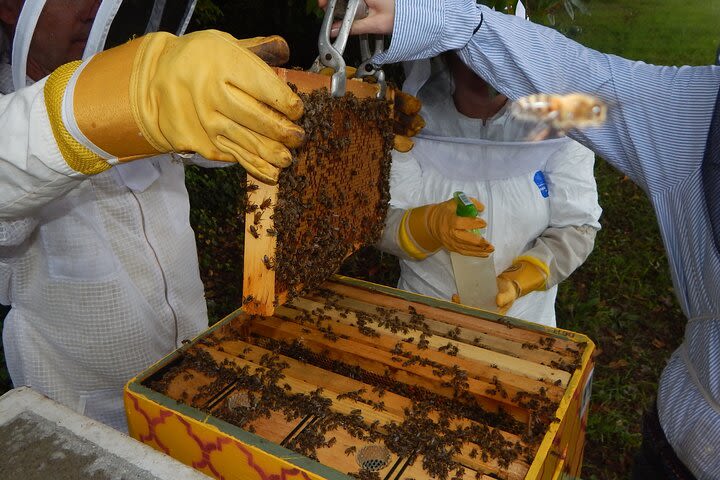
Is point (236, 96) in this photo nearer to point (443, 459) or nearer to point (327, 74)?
point (327, 74)

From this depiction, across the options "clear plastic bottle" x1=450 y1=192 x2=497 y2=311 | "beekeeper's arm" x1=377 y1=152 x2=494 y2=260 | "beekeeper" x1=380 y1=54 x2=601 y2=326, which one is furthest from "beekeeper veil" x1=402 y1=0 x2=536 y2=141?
"clear plastic bottle" x1=450 y1=192 x2=497 y2=311

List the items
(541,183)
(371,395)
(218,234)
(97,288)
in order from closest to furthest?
1. (371,395)
2. (97,288)
3. (541,183)
4. (218,234)

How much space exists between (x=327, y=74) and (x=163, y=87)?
1.88 feet

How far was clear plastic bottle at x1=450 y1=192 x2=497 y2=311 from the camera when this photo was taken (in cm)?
275

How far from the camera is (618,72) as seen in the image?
1.99 metres

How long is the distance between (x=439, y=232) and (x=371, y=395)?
1.20 metres

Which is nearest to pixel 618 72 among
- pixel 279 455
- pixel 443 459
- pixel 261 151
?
pixel 261 151

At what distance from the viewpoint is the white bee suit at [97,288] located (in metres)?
2.17

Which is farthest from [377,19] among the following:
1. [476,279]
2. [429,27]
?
[476,279]

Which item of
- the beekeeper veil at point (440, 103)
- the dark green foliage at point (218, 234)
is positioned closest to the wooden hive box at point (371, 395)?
the beekeeper veil at point (440, 103)

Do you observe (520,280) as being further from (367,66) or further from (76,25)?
(76,25)

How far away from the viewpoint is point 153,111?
1450 millimetres

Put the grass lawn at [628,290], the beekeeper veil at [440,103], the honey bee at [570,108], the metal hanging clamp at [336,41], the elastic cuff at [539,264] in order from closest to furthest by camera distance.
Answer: the metal hanging clamp at [336,41], the honey bee at [570,108], the beekeeper veil at [440,103], the elastic cuff at [539,264], the grass lawn at [628,290]

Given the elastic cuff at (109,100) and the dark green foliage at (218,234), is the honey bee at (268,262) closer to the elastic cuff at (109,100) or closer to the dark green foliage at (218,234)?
the elastic cuff at (109,100)
